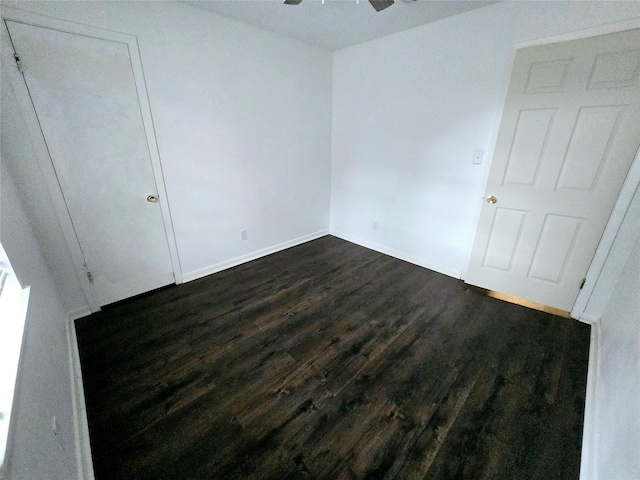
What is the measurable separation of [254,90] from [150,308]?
7.66ft

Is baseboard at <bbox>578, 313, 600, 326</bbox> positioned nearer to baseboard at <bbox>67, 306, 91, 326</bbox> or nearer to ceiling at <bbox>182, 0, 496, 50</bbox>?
ceiling at <bbox>182, 0, 496, 50</bbox>

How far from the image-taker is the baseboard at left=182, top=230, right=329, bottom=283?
281 cm

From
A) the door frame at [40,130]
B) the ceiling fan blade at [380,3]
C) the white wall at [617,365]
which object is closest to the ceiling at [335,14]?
the ceiling fan blade at [380,3]

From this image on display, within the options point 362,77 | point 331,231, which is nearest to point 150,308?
point 331,231

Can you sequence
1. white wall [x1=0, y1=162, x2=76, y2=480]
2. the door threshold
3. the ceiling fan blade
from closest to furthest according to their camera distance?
1. white wall [x1=0, y1=162, x2=76, y2=480]
2. the ceiling fan blade
3. the door threshold

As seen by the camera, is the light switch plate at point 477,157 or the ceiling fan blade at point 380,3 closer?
the ceiling fan blade at point 380,3

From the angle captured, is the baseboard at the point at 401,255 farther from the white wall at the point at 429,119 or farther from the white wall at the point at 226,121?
the white wall at the point at 226,121

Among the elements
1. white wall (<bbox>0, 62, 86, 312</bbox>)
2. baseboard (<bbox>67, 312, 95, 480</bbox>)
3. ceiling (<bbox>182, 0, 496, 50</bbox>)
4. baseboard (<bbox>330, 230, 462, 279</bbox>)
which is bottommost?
baseboard (<bbox>67, 312, 95, 480</bbox>)

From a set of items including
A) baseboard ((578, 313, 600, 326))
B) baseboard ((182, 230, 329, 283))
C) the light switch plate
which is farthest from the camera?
baseboard ((182, 230, 329, 283))

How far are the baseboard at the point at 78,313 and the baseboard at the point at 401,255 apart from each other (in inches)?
116

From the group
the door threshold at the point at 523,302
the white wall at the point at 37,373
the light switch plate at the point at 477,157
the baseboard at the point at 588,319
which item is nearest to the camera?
the white wall at the point at 37,373

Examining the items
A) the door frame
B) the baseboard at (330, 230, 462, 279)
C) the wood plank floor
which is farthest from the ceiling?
the wood plank floor

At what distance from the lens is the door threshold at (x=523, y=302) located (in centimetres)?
227

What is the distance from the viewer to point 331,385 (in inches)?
63.5
